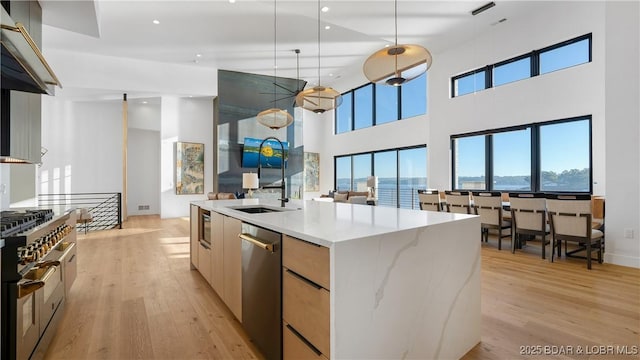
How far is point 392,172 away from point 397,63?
6.27 meters

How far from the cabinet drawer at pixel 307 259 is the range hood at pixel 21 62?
5.16 ft

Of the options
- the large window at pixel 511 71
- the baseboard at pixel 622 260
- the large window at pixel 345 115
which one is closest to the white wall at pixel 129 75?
the large window at pixel 345 115

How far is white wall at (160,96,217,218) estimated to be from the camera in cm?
898

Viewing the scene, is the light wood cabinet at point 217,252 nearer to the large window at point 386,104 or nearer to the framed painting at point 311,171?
the large window at point 386,104

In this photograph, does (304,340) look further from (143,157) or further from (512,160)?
(143,157)

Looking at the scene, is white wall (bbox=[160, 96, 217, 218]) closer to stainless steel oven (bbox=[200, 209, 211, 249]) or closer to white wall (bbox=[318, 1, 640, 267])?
white wall (bbox=[318, 1, 640, 267])

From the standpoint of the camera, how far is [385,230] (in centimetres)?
146

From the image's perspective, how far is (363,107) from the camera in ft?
34.1

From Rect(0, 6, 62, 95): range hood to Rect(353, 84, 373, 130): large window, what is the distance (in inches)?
346

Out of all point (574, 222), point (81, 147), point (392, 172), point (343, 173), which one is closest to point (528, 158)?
point (574, 222)

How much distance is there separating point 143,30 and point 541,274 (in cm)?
805

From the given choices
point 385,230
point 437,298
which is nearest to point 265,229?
point 385,230

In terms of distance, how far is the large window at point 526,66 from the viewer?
542cm

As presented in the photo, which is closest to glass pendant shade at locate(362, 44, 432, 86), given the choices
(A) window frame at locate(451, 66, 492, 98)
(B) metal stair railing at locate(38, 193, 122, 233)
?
(A) window frame at locate(451, 66, 492, 98)
